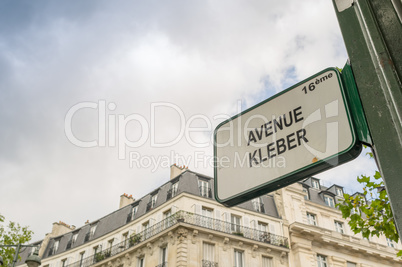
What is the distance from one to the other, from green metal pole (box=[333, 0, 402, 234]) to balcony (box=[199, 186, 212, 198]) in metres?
28.1

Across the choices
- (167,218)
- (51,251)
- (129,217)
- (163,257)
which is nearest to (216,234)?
(167,218)

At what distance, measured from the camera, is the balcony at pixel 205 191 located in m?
29.8

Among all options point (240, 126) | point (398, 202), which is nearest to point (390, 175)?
point (398, 202)

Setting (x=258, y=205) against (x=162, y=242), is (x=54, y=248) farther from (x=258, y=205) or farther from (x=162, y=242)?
(x=258, y=205)

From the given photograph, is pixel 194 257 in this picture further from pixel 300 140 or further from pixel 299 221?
pixel 300 140

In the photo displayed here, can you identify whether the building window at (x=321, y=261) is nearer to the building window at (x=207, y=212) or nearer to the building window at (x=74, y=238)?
the building window at (x=207, y=212)

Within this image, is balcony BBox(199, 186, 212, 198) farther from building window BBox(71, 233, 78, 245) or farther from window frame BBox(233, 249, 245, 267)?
building window BBox(71, 233, 78, 245)

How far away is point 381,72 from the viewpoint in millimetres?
1720

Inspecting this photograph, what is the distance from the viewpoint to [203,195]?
1168 inches

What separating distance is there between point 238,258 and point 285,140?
2688 centimetres

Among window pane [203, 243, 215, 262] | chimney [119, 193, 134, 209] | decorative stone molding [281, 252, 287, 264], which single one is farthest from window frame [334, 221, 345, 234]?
chimney [119, 193, 134, 209]

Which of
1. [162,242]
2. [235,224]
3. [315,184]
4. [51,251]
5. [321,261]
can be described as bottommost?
[321,261]

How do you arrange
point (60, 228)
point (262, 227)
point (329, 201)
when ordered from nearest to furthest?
1. point (262, 227)
2. point (329, 201)
3. point (60, 228)

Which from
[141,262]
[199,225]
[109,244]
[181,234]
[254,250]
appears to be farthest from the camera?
[109,244]
